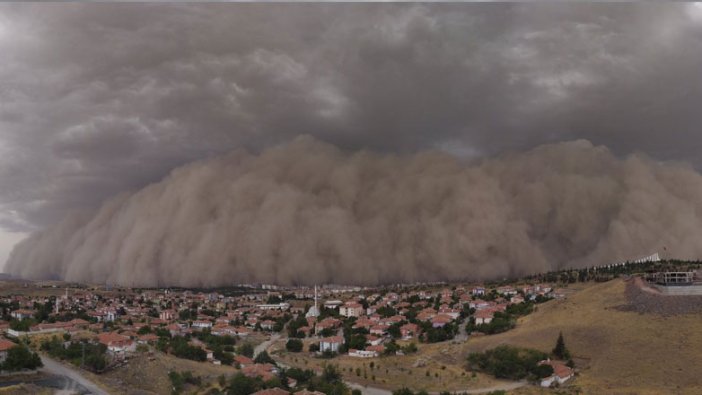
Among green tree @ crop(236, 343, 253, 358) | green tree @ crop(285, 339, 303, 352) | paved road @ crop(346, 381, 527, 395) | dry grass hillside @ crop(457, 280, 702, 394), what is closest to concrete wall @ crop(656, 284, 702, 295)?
dry grass hillside @ crop(457, 280, 702, 394)

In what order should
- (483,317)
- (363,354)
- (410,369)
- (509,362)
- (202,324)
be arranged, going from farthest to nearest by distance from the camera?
(202,324)
(483,317)
(363,354)
(410,369)
(509,362)

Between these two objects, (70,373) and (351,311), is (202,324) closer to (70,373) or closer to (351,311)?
(351,311)

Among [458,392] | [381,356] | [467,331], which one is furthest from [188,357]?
[467,331]

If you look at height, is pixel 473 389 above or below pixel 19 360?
below

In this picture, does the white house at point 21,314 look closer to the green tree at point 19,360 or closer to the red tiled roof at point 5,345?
the red tiled roof at point 5,345

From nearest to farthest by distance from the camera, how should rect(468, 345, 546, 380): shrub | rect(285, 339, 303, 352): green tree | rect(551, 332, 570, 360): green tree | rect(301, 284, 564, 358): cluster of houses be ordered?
1. rect(468, 345, 546, 380): shrub
2. rect(551, 332, 570, 360): green tree
3. rect(285, 339, 303, 352): green tree
4. rect(301, 284, 564, 358): cluster of houses

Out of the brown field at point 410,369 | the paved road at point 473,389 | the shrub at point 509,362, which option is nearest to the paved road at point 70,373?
the paved road at point 473,389

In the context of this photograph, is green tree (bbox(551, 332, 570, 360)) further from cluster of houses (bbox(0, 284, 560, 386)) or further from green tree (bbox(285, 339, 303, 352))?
green tree (bbox(285, 339, 303, 352))

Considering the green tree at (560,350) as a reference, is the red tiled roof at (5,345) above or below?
above

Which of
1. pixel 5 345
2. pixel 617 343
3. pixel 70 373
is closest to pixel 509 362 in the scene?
pixel 617 343
